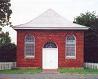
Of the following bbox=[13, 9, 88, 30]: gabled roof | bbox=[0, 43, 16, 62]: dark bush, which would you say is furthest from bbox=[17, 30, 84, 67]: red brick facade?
bbox=[0, 43, 16, 62]: dark bush

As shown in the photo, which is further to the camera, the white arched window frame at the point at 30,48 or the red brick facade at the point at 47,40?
the white arched window frame at the point at 30,48

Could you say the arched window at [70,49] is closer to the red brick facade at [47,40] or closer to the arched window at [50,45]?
the red brick facade at [47,40]

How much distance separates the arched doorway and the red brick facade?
40 centimetres

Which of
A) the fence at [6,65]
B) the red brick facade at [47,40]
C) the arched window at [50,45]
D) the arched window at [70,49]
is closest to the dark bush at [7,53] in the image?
the fence at [6,65]

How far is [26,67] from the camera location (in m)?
43.8

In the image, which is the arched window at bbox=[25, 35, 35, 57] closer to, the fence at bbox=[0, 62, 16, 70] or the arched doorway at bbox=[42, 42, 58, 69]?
the arched doorway at bbox=[42, 42, 58, 69]

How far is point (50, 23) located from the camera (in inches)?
1775

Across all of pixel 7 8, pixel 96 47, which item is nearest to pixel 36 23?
pixel 7 8

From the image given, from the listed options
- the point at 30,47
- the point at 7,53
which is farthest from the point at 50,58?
the point at 7,53

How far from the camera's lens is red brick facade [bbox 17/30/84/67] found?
43.8 meters

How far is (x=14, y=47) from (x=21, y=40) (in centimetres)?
795

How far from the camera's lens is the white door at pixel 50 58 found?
144ft

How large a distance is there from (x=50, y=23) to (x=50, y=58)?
415cm

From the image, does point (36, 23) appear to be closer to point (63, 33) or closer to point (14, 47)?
point (63, 33)
